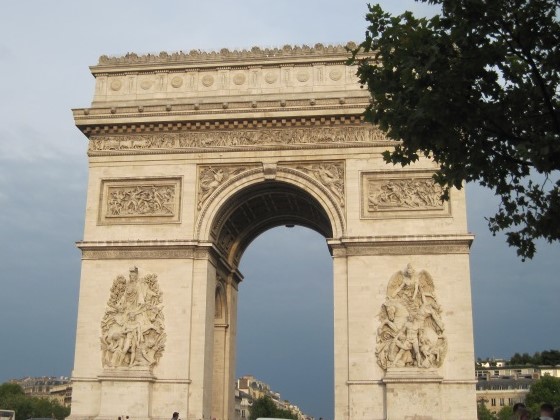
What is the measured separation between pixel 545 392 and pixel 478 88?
5975 cm

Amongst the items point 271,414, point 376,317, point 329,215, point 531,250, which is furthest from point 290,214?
point 271,414

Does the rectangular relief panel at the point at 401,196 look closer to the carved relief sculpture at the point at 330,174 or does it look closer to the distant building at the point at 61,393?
the carved relief sculpture at the point at 330,174

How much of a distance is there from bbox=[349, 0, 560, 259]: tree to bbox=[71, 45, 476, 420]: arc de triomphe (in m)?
13.0

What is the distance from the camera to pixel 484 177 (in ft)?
35.7

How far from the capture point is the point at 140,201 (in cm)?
2600

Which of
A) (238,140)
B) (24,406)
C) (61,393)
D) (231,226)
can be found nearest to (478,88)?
(238,140)

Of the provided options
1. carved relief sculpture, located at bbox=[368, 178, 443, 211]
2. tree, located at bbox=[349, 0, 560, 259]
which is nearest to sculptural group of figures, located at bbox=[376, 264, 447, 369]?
carved relief sculpture, located at bbox=[368, 178, 443, 211]

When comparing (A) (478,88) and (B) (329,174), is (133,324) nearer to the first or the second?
(B) (329,174)

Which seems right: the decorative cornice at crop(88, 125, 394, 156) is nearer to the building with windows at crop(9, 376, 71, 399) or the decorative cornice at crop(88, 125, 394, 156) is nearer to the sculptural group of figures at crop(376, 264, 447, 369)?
the sculptural group of figures at crop(376, 264, 447, 369)

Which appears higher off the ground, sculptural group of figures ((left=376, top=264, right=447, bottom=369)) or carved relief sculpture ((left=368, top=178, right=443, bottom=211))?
carved relief sculpture ((left=368, top=178, right=443, bottom=211))

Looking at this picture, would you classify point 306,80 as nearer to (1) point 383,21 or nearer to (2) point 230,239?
(2) point 230,239

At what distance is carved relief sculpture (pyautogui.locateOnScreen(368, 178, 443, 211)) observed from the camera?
24672 millimetres

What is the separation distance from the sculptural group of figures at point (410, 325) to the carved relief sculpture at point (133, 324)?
22.3 ft

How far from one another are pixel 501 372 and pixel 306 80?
8215cm
